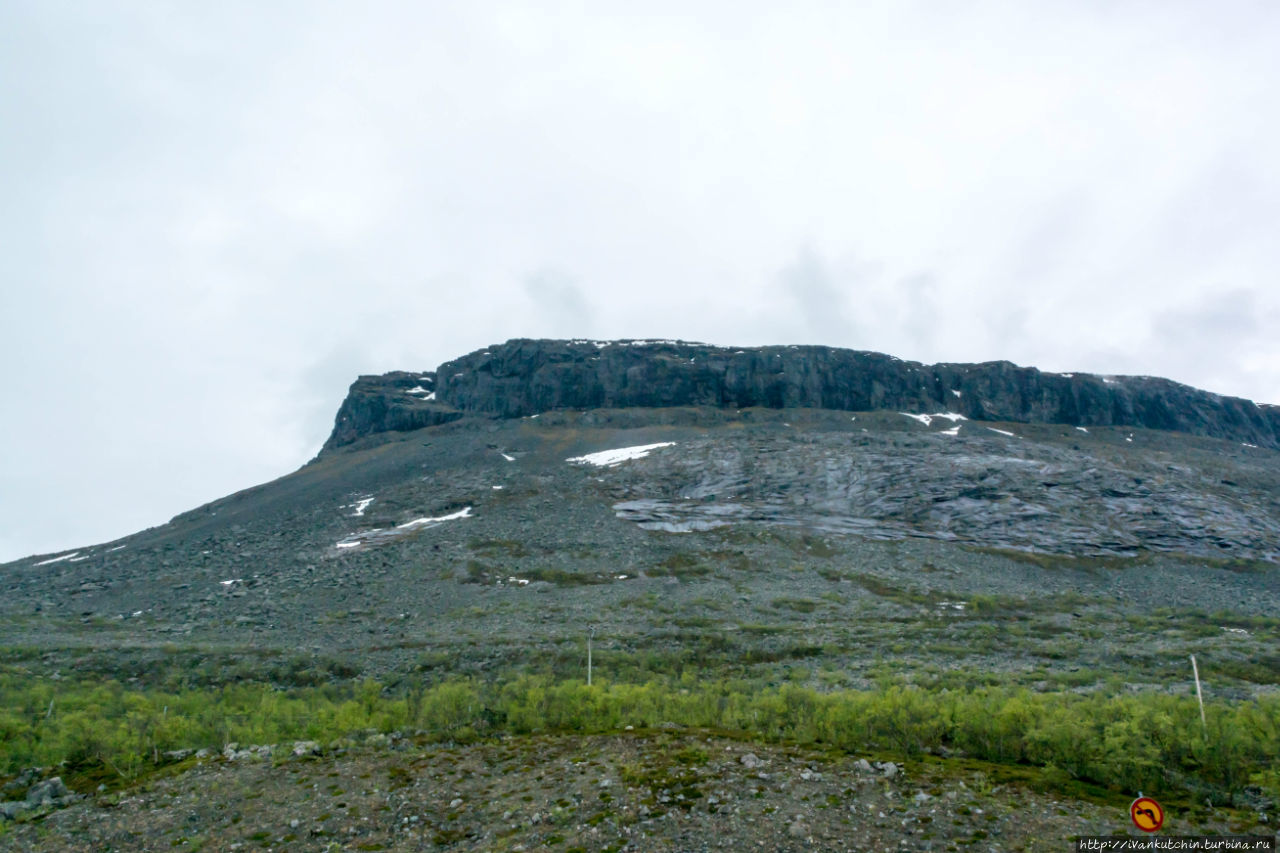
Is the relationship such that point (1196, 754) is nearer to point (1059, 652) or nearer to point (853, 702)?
point (853, 702)

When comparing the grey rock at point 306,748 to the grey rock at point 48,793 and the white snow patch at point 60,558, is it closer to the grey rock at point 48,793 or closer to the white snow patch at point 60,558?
the grey rock at point 48,793

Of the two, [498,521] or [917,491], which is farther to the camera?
[917,491]

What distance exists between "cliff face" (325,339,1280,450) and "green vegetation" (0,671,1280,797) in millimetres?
79622

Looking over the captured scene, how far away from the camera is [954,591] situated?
4578 cm

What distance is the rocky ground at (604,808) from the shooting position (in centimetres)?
1136

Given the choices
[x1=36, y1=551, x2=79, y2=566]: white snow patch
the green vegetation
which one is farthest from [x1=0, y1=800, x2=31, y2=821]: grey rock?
[x1=36, y1=551, x2=79, y2=566]: white snow patch

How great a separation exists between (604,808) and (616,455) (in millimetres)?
67857

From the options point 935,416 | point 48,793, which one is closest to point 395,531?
point 48,793

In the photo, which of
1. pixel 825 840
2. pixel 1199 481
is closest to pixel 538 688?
pixel 825 840

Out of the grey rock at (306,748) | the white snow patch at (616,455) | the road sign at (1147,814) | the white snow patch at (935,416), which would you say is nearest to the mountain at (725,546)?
the white snow patch at (616,455)

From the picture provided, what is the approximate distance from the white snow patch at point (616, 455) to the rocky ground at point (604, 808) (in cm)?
6197

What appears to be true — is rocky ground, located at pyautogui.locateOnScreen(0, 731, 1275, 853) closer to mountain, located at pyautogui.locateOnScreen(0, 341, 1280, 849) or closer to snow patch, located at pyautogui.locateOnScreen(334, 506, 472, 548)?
mountain, located at pyautogui.locateOnScreen(0, 341, 1280, 849)

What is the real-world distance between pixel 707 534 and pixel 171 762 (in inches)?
1757

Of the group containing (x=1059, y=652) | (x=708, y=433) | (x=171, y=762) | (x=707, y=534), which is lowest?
(x=1059, y=652)
